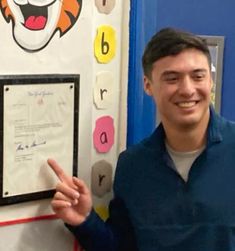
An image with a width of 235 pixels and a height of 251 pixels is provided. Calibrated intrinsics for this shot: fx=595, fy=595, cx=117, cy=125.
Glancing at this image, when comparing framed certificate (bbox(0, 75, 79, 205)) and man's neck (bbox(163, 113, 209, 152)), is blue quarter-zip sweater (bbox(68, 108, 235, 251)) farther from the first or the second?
framed certificate (bbox(0, 75, 79, 205))

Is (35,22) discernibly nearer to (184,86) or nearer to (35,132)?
(35,132)

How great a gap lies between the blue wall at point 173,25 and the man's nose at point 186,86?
160 mm

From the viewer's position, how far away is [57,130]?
4.23 ft

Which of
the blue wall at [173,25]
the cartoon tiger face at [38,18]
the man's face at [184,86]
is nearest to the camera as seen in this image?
the cartoon tiger face at [38,18]

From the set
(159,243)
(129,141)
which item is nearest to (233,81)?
(129,141)

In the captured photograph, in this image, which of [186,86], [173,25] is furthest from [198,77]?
[173,25]

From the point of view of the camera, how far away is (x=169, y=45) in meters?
1.31

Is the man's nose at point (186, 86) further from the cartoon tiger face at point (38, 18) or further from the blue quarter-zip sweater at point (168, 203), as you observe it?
the cartoon tiger face at point (38, 18)

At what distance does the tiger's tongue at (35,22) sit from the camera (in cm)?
121

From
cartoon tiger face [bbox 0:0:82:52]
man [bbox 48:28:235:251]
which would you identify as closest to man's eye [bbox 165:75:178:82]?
man [bbox 48:28:235:251]

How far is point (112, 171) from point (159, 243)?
0.21 meters

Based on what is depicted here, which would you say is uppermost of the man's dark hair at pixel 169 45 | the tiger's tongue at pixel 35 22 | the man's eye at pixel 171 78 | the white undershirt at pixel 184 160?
the tiger's tongue at pixel 35 22

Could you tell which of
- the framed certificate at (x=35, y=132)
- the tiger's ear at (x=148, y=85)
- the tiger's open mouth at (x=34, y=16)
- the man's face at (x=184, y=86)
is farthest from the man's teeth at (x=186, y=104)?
the tiger's open mouth at (x=34, y=16)

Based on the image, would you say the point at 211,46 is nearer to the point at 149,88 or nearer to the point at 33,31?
the point at 149,88
